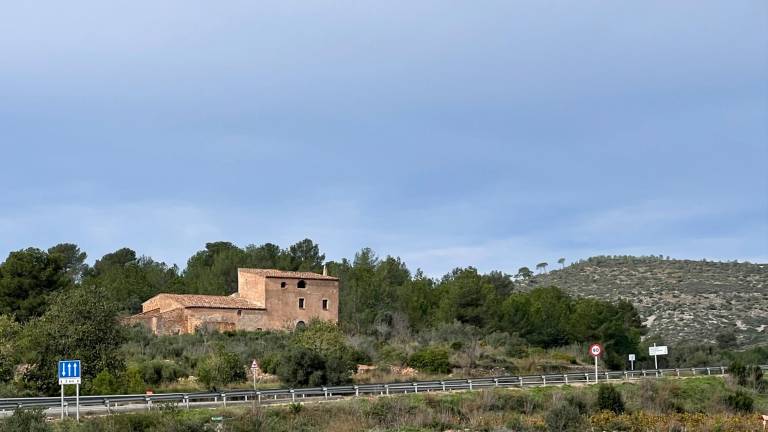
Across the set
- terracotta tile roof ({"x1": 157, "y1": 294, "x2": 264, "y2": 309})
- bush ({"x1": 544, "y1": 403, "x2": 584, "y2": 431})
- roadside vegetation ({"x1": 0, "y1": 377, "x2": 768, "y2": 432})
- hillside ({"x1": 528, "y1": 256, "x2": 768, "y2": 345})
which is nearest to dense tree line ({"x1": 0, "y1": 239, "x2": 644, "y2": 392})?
terracotta tile roof ({"x1": 157, "y1": 294, "x2": 264, "y2": 309})

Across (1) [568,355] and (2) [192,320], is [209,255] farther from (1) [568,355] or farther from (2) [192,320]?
(1) [568,355]

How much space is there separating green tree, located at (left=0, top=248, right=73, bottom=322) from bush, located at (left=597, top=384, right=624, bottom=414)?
121 feet

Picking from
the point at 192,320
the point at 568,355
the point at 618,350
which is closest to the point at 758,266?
the point at 618,350

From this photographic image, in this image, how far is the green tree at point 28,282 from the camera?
57.8m

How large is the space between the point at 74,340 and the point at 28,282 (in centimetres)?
2237

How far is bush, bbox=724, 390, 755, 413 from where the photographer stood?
37375 millimetres

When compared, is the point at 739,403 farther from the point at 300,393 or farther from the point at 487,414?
the point at 300,393

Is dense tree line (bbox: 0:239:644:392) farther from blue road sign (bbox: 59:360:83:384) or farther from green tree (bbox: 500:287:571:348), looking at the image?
blue road sign (bbox: 59:360:83:384)

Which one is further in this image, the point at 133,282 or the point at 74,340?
the point at 133,282

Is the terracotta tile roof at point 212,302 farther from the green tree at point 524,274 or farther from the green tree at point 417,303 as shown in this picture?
the green tree at point 524,274

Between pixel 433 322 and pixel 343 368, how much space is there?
96.6ft

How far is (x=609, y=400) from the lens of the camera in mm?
34250

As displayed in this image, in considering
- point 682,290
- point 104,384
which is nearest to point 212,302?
point 104,384

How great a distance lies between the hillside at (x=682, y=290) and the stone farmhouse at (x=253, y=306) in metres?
40.6
